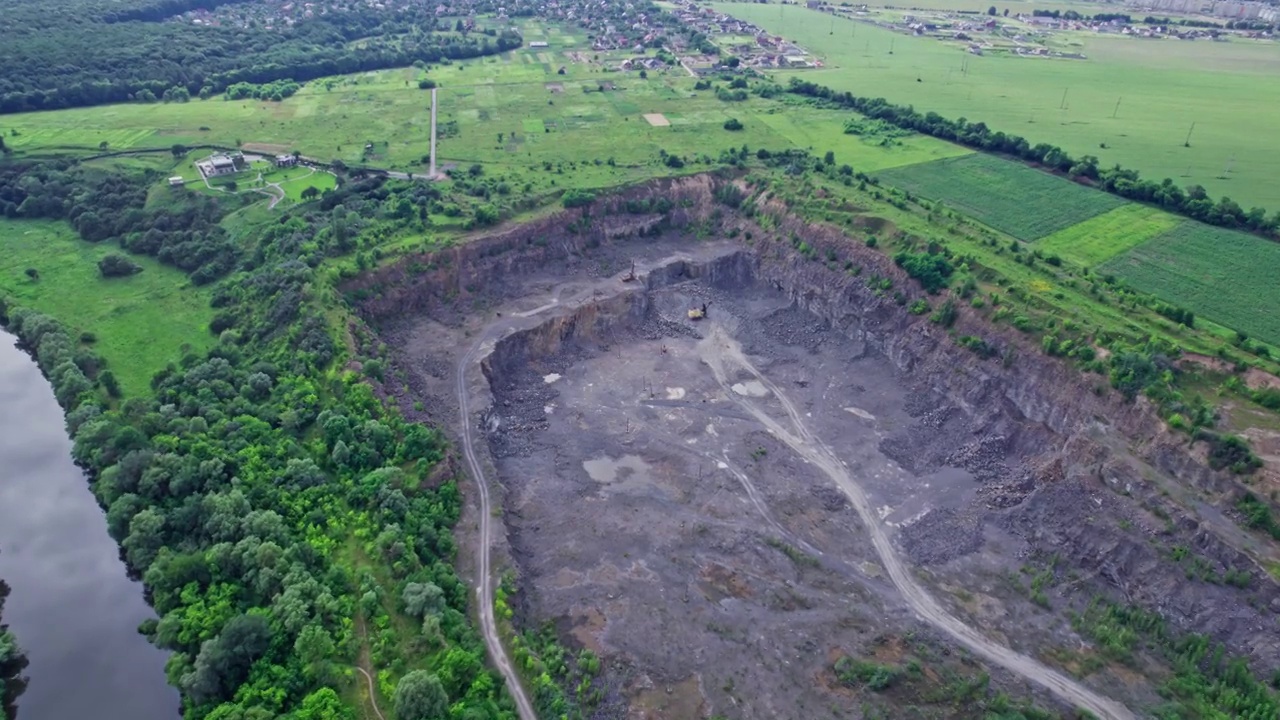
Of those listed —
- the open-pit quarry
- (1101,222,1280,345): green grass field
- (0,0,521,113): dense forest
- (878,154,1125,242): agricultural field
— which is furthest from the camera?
(0,0,521,113): dense forest

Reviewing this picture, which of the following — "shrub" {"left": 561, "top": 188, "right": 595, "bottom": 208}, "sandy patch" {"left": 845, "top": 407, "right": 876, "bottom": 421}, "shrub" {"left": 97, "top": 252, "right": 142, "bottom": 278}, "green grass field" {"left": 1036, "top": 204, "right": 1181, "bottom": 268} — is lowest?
"sandy patch" {"left": 845, "top": 407, "right": 876, "bottom": 421}

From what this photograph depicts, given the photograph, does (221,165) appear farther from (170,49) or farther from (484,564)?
(484,564)

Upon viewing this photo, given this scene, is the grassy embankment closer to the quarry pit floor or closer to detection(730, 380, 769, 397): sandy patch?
the quarry pit floor

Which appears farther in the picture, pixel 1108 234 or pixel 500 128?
pixel 500 128

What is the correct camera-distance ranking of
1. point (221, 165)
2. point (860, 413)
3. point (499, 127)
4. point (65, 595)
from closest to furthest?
point (65, 595) < point (860, 413) < point (221, 165) < point (499, 127)

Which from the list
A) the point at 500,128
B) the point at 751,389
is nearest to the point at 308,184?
the point at 500,128

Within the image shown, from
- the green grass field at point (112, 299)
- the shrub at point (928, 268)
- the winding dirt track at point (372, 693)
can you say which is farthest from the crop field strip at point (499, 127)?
the winding dirt track at point (372, 693)

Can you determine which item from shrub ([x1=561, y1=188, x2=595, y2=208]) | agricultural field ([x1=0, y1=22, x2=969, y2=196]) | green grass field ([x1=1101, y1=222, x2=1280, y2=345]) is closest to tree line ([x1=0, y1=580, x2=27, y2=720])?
agricultural field ([x1=0, y1=22, x2=969, y2=196])

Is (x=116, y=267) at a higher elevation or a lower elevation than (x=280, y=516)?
higher
